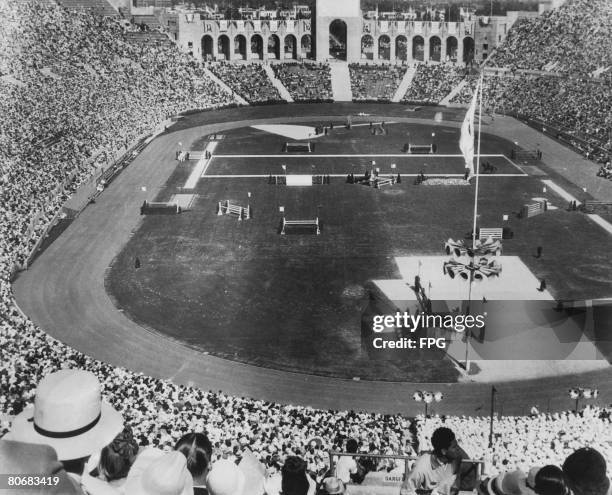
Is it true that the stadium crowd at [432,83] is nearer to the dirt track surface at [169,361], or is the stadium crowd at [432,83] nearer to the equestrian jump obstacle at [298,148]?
the equestrian jump obstacle at [298,148]

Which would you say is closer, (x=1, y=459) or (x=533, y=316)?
(x=1, y=459)

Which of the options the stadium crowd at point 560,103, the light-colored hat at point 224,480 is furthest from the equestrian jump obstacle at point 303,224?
the light-colored hat at point 224,480

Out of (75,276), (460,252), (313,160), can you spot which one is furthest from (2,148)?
(460,252)

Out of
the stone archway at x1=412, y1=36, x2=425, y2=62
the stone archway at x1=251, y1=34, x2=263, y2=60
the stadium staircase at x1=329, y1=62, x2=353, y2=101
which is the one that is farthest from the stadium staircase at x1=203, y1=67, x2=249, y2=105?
the stone archway at x1=412, y1=36, x2=425, y2=62

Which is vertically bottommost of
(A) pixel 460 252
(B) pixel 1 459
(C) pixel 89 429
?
(A) pixel 460 252

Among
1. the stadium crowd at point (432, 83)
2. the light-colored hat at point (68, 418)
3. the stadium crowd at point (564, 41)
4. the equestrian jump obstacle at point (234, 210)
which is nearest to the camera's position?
the light-colored hat at point (68, 418)

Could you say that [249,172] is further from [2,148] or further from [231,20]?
[231,20]

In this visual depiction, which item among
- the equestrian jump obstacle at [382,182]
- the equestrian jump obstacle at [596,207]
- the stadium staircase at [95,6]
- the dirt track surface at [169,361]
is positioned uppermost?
the stadium staircase at [95,6]
